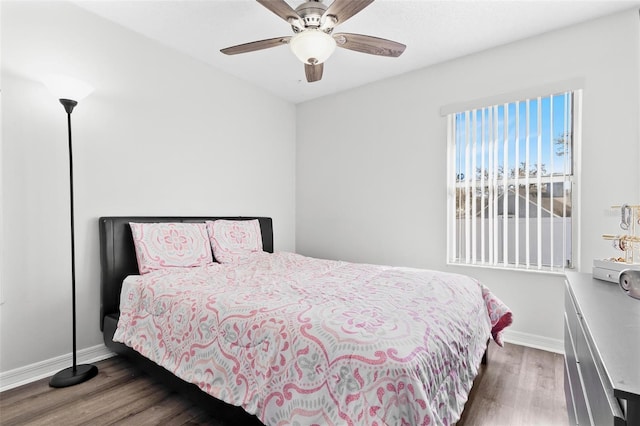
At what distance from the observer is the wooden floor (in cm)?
169

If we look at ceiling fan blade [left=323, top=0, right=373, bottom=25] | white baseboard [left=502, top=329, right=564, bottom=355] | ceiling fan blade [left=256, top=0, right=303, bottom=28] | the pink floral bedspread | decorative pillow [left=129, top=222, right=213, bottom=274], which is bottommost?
white baseboard [left=502, top=329, right=564, bottom=355]

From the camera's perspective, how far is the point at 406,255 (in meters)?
3.46

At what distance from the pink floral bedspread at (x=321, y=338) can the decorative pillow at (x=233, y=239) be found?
0.60m

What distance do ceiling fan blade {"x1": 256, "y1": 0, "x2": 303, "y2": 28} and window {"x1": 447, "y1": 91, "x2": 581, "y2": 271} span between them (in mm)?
1903

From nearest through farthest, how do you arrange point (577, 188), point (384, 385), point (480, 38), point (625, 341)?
point (625, 341) < point (384, 385) < point (577, 188) < point (480, 38)

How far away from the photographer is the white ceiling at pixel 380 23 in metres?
2.35

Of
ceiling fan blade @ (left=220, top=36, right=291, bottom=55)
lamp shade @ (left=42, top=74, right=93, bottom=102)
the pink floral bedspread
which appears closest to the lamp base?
the pink floral bedspread

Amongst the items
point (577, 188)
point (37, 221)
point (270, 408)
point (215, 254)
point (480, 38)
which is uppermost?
point (480, 38)

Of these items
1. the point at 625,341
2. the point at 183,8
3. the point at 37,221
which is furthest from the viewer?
the point at 183,8

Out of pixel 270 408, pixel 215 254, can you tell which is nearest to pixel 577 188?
pixel 270 408

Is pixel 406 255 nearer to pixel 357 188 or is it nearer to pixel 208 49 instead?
pixel 357 188

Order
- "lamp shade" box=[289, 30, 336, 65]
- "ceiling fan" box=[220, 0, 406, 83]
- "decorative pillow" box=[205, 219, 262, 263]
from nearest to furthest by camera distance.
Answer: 1. "ceiling fan" box=[220, 0, 406, 83]
2. "lamp shade" box=[289, 30, 336, 65]
3. "decorative pillow" box=[205, 219, 262, 263]

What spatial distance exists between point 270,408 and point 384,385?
512 millimetres

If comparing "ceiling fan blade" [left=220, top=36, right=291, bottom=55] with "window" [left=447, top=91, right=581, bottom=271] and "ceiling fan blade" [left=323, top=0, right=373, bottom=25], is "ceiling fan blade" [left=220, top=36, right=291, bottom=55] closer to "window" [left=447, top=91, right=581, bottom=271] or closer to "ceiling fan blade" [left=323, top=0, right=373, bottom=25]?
"ceiling fan blade" [left=323, top=0, right=373, bottom=25]
